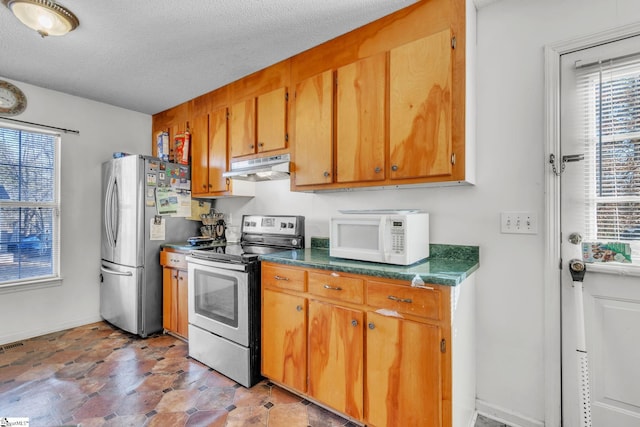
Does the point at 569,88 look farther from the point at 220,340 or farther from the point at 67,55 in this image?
the point at 67,55

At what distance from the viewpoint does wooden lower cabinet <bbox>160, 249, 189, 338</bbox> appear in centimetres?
280

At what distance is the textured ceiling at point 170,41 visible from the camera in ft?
6.07

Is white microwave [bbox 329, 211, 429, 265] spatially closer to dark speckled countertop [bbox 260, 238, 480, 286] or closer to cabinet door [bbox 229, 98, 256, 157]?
dark speckled countertop [bbox 260, 238, 480, 286]

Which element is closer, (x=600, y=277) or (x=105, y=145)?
(x=600, y=277)

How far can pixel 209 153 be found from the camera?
123 inches

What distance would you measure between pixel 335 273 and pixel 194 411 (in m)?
1.21

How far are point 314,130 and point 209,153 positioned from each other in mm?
1390

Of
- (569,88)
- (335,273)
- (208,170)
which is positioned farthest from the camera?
(208,170)

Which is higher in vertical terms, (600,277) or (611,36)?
(611,36)

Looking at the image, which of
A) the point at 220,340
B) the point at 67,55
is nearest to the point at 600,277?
the point at 220,340

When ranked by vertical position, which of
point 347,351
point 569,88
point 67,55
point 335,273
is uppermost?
point 67,55

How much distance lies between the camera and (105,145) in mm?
3447

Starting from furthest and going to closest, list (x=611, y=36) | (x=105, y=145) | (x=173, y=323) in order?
(x=105, y=145)
(x=173, y=323)
(x=611, y=36)

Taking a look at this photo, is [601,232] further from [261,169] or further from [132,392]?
[132,392]
